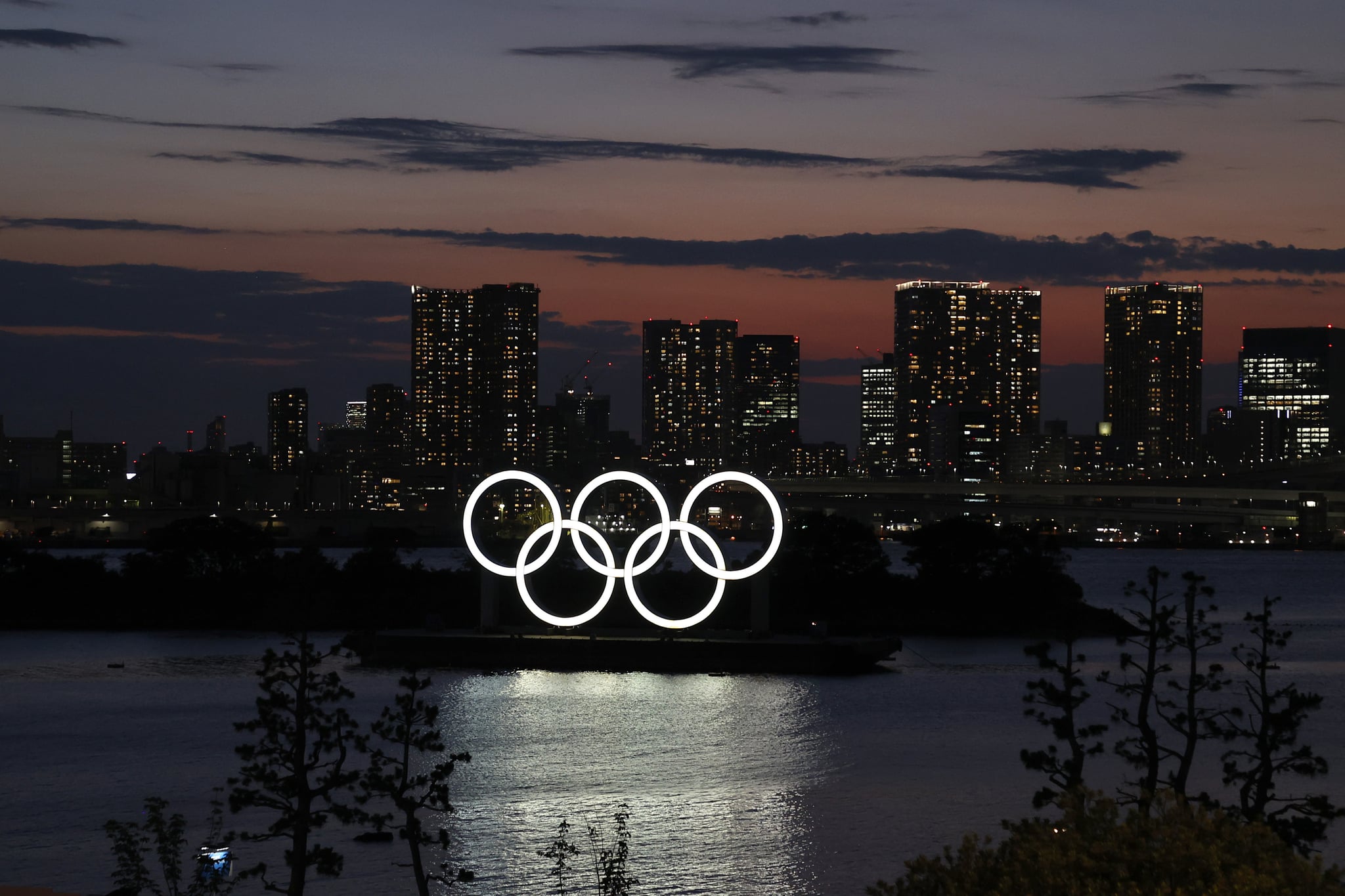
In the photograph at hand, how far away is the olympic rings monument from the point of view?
53812mm

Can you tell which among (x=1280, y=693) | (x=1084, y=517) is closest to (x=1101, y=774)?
(x=1280, y=693)

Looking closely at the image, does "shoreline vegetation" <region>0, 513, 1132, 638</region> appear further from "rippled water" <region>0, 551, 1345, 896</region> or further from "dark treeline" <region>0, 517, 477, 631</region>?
"rippled water" <region>0, 551, 1345, 896</region>

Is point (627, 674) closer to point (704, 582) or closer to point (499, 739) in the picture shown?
point (499, 739)

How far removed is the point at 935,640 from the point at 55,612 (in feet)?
134

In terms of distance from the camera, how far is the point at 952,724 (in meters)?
44.2

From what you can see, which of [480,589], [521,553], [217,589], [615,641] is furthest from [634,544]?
[217,589]

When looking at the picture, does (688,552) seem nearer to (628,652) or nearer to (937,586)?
(628,652)

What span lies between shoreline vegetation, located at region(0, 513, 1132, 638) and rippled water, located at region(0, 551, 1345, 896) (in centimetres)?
1077

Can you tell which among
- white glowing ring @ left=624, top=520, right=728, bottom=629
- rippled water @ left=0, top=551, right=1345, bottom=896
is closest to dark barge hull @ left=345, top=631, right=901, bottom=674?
white glowing ring @ left=624, top=520, right=728, bottom=629

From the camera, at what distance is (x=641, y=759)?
126 ft

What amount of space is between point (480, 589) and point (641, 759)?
37.5 m

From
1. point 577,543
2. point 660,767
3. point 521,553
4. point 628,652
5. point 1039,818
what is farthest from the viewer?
point 628,652

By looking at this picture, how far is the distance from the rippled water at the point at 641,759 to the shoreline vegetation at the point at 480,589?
1077 cm

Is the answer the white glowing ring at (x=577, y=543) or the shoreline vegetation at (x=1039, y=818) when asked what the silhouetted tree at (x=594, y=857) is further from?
the white glowing ring at (x=577, y=543)
